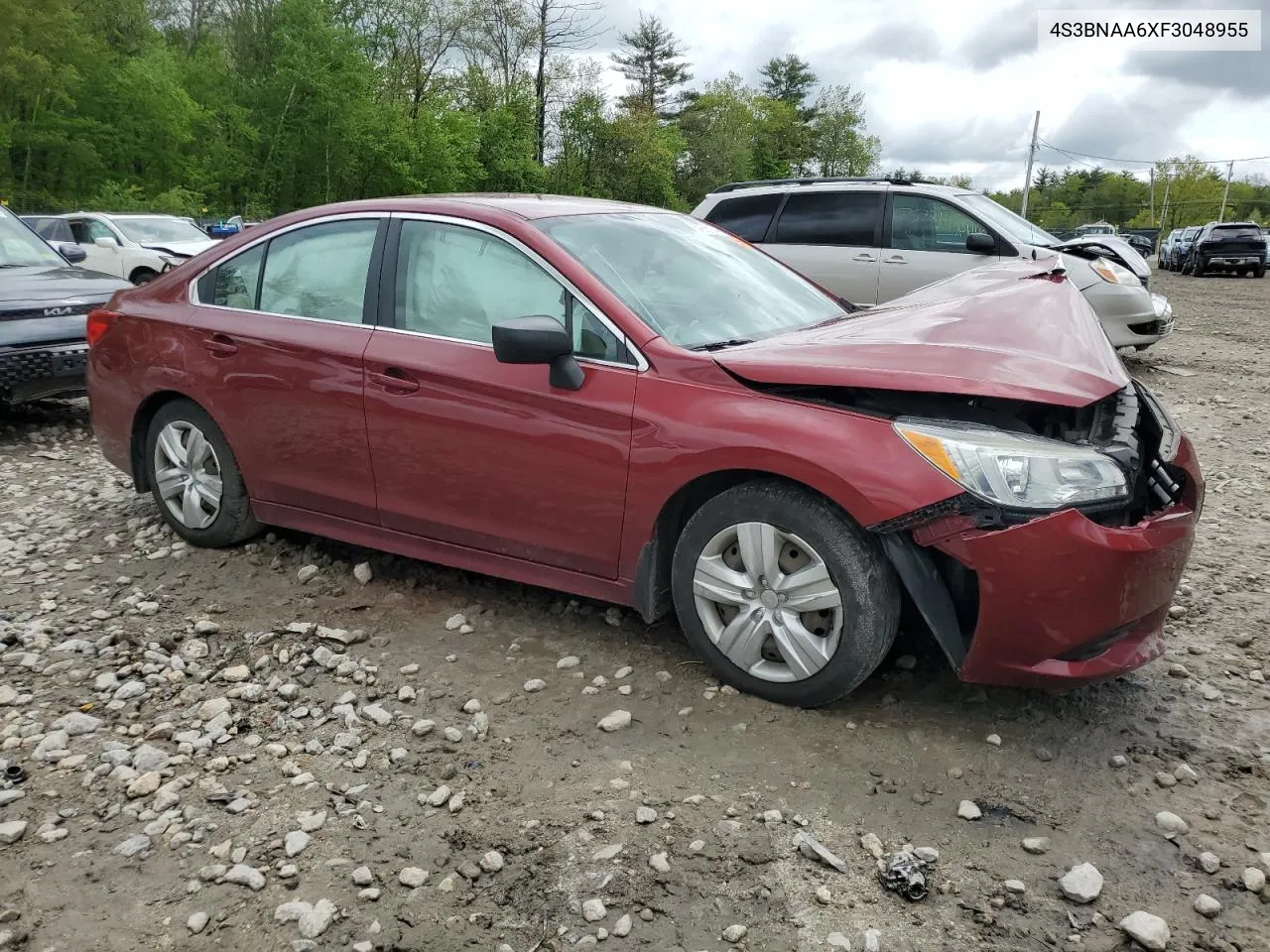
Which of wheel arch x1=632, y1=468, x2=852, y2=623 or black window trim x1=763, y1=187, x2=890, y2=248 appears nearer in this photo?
wheel arch x1=632, y1=468, x2=852, y2=623

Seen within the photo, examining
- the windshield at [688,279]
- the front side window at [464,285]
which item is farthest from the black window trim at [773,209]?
the front side window at [464,285]

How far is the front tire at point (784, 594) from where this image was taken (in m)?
3.01

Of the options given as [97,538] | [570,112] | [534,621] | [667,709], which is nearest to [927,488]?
[667,709]

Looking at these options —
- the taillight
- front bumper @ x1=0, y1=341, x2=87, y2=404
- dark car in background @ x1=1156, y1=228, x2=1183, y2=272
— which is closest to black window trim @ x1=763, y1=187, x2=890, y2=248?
front bumper @ x1=0, y1=341, x2=87, y2=404

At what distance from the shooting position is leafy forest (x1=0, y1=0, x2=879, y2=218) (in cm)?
3516

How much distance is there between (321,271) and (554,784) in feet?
7.83

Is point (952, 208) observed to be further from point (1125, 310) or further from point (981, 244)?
point (1125, 310)

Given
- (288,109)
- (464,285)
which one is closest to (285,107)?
(288,109)

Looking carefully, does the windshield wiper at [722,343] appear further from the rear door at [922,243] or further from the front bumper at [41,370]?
the rear door at [922,243]

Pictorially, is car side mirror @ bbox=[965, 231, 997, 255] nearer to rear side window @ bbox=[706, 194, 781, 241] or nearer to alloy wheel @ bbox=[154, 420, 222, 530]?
rear side window @ bbox=[706, 194, 781, 241]

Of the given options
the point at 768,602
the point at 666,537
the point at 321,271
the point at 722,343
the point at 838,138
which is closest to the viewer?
the point at 768,602

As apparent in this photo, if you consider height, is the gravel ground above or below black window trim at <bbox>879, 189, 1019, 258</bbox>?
below

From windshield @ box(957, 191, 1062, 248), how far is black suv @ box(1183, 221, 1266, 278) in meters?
24.2

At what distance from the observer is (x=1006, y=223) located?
9477 mm
